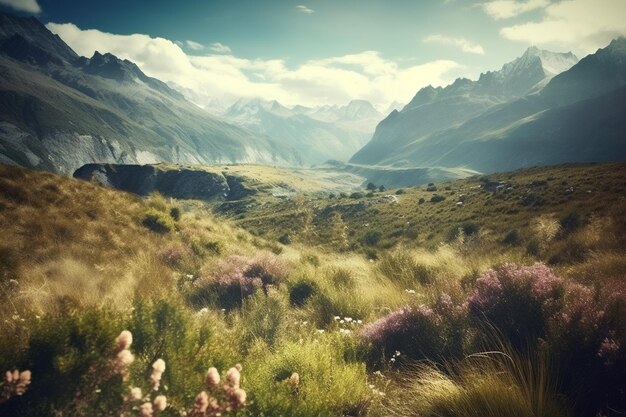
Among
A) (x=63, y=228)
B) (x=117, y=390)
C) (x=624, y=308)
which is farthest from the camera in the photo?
(x=63, y=228)

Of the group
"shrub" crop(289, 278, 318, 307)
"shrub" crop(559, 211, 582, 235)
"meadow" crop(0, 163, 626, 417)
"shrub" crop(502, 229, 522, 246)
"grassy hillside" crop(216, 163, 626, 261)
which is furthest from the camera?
"grassy hillside" crop(216, 163, 626, 261)

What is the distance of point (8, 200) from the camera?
41.0 feet

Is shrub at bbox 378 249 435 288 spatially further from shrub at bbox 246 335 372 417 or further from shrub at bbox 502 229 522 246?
shrub at bbox 502 229 522 246

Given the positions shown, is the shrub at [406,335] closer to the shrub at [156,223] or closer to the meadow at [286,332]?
the meadow at [286,332]

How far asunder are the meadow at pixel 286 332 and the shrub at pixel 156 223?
5.84 ft

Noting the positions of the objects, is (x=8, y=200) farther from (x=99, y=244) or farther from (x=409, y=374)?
(x=409, y=374)

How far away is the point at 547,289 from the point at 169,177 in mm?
A: 178353

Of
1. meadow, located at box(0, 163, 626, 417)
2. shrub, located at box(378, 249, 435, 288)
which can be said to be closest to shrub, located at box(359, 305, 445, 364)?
meadow, located at box(0, 163, 626, 417)

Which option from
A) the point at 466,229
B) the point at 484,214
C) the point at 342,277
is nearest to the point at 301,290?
the point at 342,277

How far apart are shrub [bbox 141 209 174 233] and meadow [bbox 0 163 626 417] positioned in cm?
178

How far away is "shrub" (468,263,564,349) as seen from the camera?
5.40m

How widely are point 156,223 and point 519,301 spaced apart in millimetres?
14000

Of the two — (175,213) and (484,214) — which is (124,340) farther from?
(484,214)

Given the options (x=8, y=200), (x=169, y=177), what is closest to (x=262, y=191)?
(x=169, y=177)
